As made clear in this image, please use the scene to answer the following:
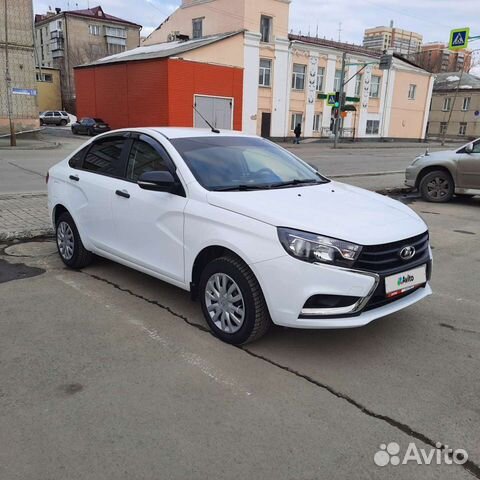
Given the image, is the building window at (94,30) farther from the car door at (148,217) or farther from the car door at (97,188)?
the car door at (148,217)

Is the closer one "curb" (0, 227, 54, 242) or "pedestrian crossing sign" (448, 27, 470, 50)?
"curb" (0, 227, 54, 242)

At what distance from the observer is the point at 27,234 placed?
6.84 m

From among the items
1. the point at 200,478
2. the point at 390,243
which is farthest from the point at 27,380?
the point at 390,243

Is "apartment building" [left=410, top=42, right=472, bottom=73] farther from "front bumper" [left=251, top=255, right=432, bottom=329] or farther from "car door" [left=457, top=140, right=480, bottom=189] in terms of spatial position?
"front bumper" [left=251, top=255, right=432, bottom=329]

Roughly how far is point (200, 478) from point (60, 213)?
13.6 ft

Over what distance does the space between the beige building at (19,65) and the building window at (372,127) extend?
31.4 meters

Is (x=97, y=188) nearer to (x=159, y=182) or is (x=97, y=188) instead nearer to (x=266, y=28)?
(x=159, y=182)

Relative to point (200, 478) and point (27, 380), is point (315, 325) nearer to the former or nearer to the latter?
point (200, 478)

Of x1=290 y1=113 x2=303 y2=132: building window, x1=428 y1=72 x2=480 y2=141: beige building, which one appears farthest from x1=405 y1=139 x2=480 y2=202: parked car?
x1=428 y1=72 x2=480 y2=141: beige building

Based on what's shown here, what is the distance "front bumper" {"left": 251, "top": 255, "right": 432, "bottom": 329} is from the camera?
334 centimetres

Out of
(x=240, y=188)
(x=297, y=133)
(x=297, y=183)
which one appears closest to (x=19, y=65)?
(x=297, y=133)

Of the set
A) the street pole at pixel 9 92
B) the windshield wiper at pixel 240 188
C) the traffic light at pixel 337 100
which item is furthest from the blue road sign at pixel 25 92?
the windshield wiper at pixel 240 188

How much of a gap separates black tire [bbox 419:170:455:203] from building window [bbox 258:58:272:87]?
92.2 ft

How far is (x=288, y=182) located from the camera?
4.56 m
